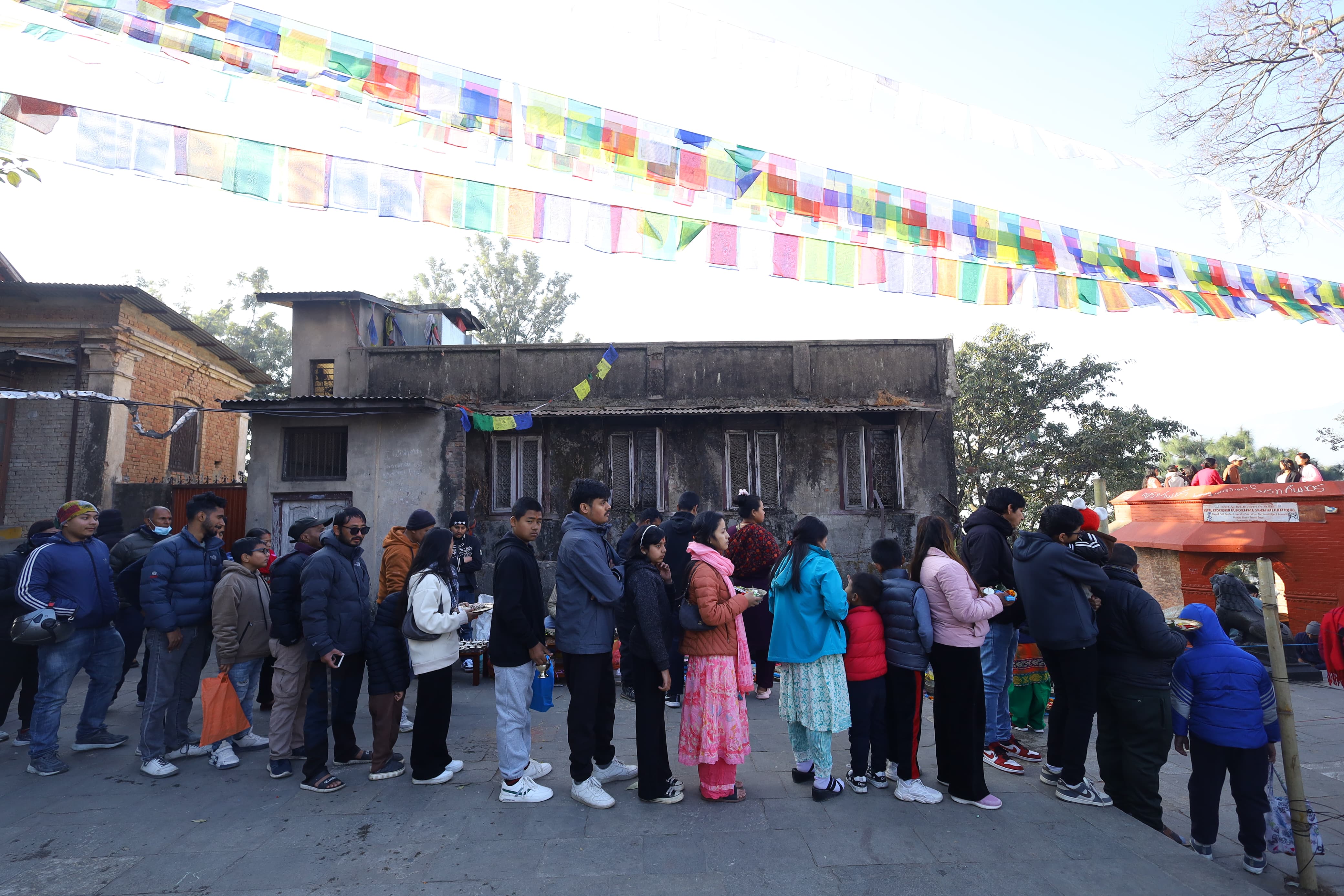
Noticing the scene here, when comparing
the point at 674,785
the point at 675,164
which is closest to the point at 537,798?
the point at 674,785

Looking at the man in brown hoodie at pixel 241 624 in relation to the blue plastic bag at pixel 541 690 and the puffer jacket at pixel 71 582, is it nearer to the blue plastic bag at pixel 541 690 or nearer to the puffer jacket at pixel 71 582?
the puffer jacket at pixel 71 582

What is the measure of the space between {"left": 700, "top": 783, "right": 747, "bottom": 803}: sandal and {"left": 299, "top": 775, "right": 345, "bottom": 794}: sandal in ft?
7.85

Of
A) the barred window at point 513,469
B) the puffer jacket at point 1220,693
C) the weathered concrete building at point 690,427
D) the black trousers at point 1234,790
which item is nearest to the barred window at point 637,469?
the weathered concrete building at point 690,427

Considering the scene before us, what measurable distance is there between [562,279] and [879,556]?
3137cm

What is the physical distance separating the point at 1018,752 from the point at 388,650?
4726 millimetres

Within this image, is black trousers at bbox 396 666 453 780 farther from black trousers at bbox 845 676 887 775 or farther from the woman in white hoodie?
black trousers at bbox 845 676 887 775

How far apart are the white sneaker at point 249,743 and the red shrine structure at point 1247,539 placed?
11.5 m

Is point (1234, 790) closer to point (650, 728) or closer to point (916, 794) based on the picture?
point (916, 794)

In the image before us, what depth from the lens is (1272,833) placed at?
3896 mm

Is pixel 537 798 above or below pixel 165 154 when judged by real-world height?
below

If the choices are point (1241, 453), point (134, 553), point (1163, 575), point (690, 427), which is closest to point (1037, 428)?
point (1163, 575)

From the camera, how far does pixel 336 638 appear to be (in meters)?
4.57

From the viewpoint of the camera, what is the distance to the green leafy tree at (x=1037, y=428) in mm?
17422

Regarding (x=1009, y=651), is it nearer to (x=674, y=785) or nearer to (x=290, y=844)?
(x=674, y=785)
